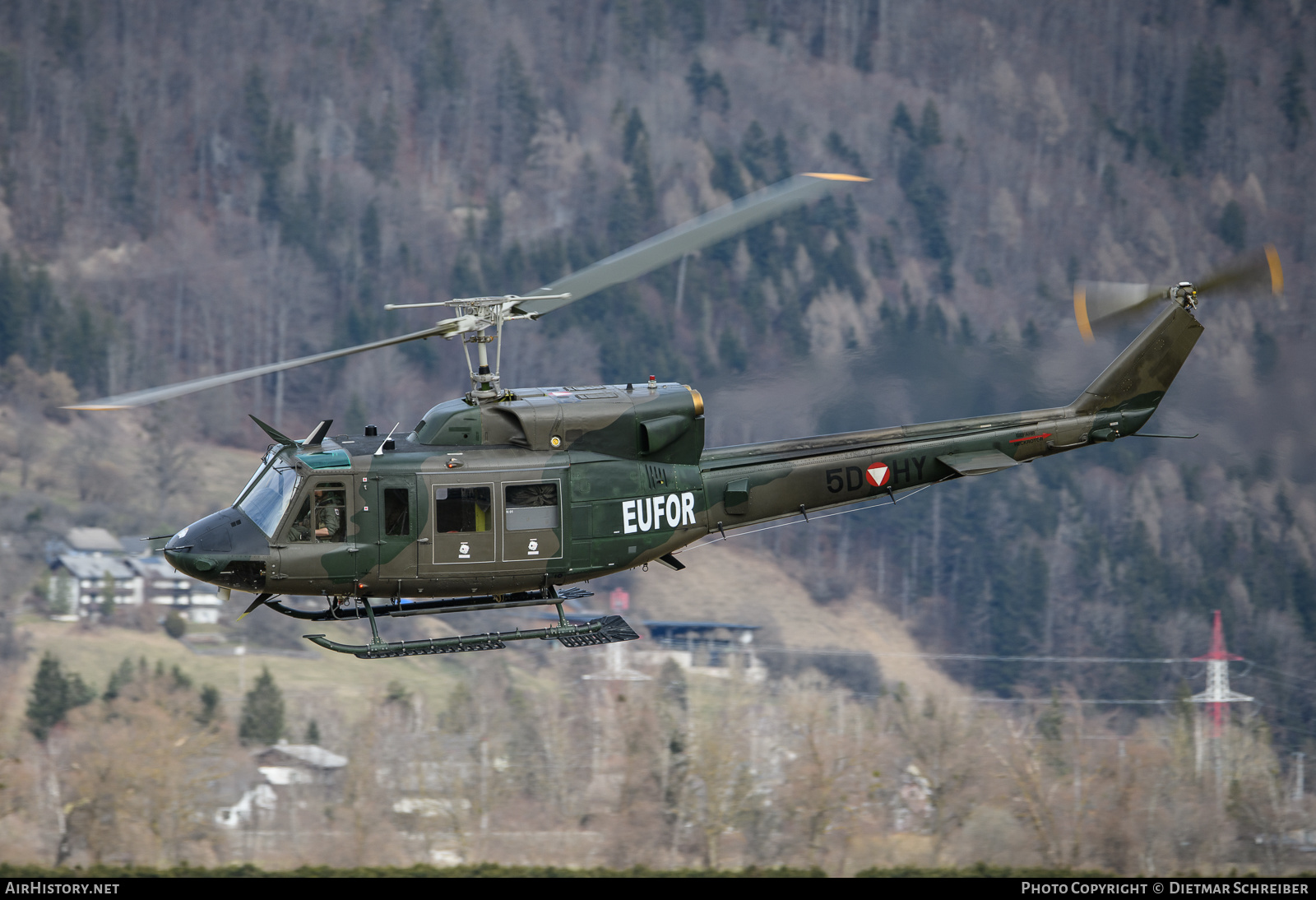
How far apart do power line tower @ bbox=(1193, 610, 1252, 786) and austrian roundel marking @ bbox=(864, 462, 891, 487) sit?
67833 mm

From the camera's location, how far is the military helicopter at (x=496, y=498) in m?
17.7

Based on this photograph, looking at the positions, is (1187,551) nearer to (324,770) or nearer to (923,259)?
(923,259)

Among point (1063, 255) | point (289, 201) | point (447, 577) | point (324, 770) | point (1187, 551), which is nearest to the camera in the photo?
point (447, 577)

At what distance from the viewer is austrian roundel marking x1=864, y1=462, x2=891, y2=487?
2066 cm

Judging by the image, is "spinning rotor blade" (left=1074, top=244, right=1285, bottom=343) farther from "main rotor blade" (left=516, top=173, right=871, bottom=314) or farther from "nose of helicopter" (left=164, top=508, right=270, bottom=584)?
"nose of helicopter" (left=164, top=508, right=270, bottom=584)

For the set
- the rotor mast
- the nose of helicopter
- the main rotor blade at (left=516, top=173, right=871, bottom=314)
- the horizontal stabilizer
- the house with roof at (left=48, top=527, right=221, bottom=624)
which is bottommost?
the nose of helicopter

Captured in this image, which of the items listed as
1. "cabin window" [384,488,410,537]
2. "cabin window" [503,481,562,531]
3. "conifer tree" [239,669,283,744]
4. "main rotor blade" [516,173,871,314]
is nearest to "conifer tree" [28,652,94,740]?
"conifer tree" [239,669,283,744]

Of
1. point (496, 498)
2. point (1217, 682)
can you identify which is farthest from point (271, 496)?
point (1217, 682)

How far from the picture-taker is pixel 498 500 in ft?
59.3

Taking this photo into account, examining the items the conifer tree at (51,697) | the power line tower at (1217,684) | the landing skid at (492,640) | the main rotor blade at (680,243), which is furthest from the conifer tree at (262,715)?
the main rotor blade at (680,243)

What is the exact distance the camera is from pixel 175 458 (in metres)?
103

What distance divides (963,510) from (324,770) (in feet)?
157

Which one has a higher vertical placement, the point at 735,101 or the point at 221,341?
the point at 735,101
